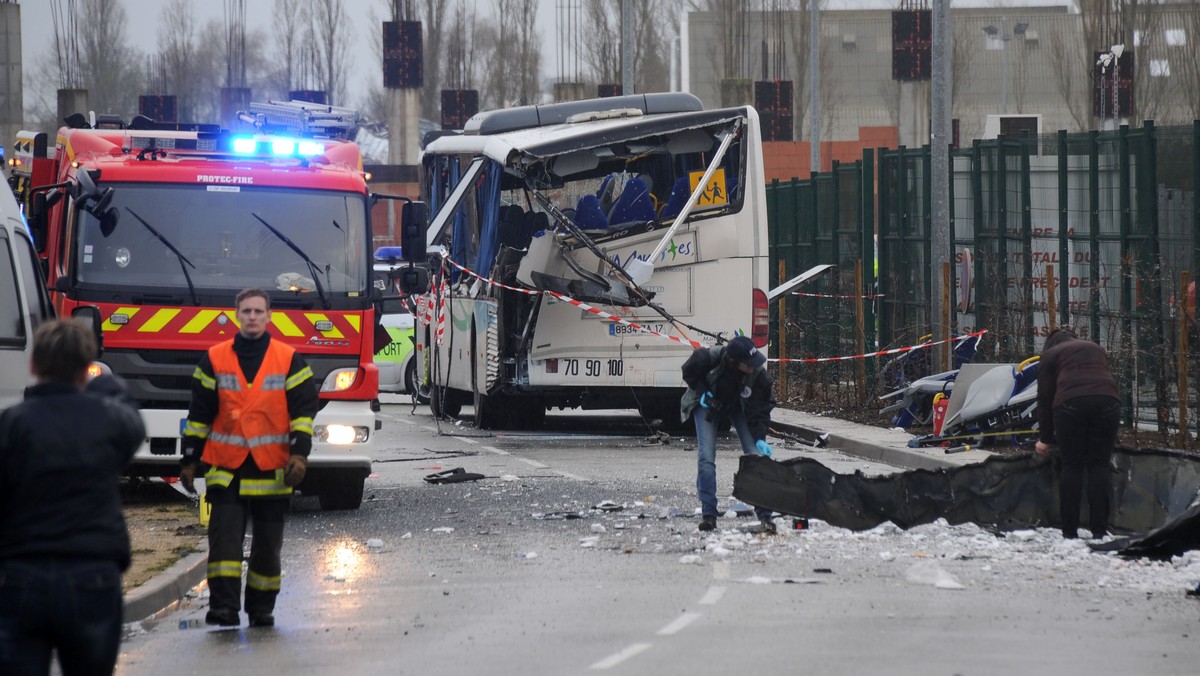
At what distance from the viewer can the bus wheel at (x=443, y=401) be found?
75.2ft

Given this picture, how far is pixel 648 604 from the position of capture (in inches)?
370

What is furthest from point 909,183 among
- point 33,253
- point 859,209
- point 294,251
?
point 33,253

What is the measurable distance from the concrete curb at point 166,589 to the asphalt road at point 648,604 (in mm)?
105

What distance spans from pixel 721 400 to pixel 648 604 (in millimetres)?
3229

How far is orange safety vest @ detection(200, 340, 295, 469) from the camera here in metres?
8.92

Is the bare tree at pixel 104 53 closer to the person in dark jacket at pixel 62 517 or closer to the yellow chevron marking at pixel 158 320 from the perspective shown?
the yellow chevron marking at pixel 158 320

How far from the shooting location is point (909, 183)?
23688mm

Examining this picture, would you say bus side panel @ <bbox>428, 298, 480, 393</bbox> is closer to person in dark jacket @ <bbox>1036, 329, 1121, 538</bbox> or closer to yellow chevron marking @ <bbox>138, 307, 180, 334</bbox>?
yellow chevron marking @ <bbox>138, 307, 180, 334</bbox>

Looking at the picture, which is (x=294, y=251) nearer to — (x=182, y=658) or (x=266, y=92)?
(x=182, y=658)

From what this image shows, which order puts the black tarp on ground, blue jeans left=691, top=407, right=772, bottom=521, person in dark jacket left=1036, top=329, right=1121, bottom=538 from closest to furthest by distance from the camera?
1. person in dark jacket left=1036, top=329, right=1121, bottom=538
2. the black tarp on ground
3. blue jeans left=691, top=407, right=772, bottom=521

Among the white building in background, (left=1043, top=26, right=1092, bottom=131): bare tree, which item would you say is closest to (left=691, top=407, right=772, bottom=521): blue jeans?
(left=1043, top=26, right=1092, bottom=131): bare tree

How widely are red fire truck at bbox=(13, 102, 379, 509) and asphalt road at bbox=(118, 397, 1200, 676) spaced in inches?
40.3

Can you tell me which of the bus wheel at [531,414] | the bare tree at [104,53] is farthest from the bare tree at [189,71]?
the bus wheel at [531,414]

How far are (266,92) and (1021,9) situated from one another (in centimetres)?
4417
